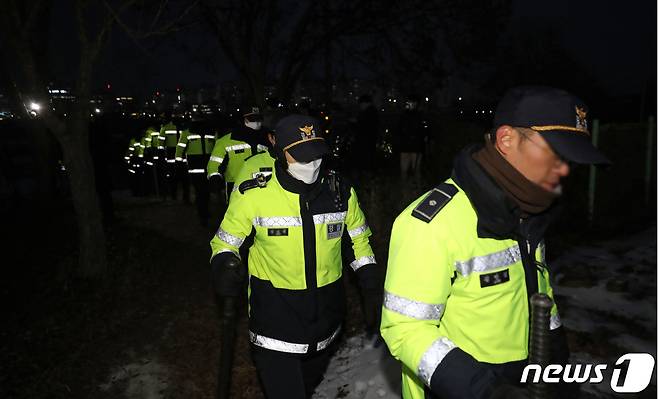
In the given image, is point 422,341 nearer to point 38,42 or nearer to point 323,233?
point 323,233

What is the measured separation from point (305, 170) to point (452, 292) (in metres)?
1.55

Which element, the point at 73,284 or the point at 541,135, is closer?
the point at 541,135

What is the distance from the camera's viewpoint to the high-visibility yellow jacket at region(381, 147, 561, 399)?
1.72 meters

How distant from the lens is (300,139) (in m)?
3.18

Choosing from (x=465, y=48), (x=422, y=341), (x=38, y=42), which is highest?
(x=465, y=48)

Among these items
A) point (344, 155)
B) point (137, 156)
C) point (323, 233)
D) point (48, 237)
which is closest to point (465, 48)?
point (344, 155)

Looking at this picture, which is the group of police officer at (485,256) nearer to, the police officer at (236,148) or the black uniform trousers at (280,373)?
the black uniform trousers at (280,373)

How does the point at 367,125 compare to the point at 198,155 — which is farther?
the point at 367,125

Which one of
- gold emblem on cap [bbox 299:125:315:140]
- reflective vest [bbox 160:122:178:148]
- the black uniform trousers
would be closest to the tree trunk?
gold emblem on cap [bbox 299:125:315:140]

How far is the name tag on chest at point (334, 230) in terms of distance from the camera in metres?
3.13

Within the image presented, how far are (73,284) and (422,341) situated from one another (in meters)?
6.16

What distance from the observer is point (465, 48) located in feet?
48.0

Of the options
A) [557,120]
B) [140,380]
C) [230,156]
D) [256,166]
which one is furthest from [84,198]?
[557,120]

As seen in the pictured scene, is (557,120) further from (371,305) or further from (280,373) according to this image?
(280,373)
